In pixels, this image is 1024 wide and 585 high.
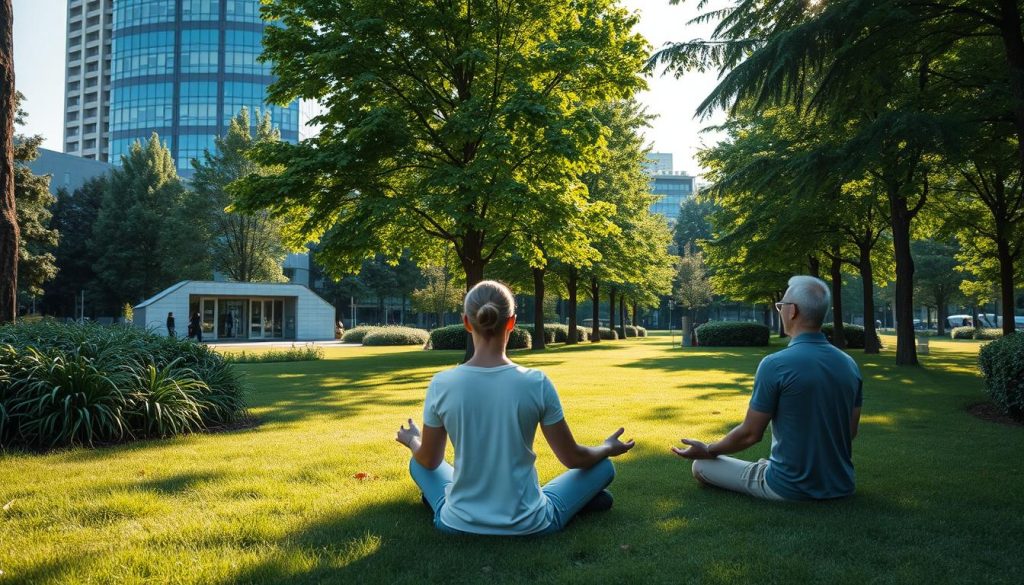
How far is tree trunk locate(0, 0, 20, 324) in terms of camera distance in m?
9.20

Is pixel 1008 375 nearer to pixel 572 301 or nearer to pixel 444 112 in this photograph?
pixel 444 112

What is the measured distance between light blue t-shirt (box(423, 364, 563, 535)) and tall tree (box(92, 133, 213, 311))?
47.5 metres

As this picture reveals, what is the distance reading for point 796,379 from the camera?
394 cm

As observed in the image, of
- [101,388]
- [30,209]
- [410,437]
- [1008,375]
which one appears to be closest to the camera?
[410,437]

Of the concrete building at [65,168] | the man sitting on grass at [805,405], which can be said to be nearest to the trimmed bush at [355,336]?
the man sitting on grass at [805,405]

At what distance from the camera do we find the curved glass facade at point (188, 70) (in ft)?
224

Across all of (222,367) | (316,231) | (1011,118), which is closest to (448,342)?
(316,231)

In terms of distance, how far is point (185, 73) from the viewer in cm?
6906

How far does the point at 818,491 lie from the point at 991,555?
98cm

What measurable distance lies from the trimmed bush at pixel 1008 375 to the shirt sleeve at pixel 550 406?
7.72m

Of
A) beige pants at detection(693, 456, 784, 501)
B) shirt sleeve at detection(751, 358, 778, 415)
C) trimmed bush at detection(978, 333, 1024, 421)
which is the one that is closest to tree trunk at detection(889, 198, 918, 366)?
trimmed bush at detection(978, 333, 1024, 421)

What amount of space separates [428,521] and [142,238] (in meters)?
53.1

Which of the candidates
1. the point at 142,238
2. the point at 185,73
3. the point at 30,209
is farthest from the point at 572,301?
the point at 185,73

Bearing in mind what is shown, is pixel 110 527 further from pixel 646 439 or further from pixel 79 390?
pixel 646 439
